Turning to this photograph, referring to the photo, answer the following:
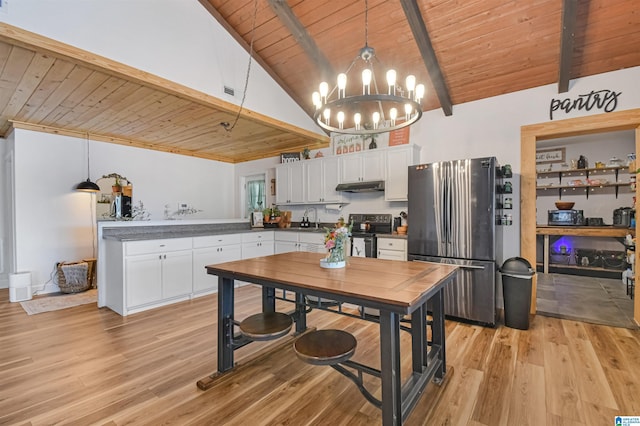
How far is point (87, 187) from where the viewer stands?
473cm

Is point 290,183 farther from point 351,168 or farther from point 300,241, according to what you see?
point 351,168

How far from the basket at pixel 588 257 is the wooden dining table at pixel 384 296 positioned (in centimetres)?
544

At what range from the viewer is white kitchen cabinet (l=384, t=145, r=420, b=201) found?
416 cm

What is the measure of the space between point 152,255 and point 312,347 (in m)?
2.91

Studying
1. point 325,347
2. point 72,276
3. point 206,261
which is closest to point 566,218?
point 325,347

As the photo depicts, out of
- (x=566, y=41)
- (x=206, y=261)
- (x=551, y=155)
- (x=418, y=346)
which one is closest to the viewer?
(x=418, y=346)

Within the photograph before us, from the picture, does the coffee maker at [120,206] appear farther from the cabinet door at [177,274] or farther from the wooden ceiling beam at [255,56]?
the wooden ceiling beam at [255,56]

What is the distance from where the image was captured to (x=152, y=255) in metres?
3.73

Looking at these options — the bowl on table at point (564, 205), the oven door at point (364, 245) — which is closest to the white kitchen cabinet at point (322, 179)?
the oven door at point (364, 245)

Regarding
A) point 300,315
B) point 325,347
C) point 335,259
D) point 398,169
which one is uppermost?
point 398,169

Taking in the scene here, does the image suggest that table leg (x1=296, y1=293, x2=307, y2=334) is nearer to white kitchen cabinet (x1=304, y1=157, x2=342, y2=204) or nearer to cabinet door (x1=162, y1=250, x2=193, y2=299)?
cabinet door (x1=162, y1=250, x2=193, y2=299)

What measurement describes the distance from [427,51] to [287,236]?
3.43 metres

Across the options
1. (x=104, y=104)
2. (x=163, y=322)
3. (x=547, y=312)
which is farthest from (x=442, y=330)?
(x=104, y=104)

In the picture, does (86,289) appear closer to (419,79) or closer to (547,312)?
(419,79)
